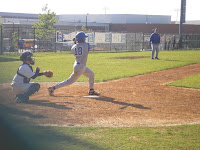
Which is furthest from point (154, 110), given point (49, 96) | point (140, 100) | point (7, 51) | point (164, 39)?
point (164, 39)

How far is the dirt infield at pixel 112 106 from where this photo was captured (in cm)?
684

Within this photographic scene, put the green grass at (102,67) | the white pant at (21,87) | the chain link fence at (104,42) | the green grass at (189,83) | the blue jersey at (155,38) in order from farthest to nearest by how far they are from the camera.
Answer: the chain link fence at (104,42) < the blue jersey at (155,38) < the green grass at (102,67) < the green grass at (189,83) < the white pant at (21,87)

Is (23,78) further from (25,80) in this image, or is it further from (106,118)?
(106,118)

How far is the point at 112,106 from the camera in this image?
8.33 metres

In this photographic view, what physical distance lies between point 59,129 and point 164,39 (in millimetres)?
38880

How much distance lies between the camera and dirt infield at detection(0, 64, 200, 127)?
269 inches

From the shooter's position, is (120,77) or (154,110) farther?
(120,77)

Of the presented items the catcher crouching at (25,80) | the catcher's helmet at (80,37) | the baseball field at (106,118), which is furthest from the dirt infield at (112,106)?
the catcher's helmet at (80,37)

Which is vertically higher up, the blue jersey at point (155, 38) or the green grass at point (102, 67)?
the blue jersey at point (155, 38)

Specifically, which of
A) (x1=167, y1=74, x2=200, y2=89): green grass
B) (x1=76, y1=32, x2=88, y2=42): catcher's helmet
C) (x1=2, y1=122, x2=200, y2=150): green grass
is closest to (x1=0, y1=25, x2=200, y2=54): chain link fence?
(x1=167, y1=74, x2=200, y2=89): green grass

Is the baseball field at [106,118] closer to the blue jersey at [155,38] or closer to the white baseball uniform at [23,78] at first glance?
the white baseball uniform at [23,78]

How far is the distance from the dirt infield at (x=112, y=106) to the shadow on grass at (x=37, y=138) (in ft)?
1.61

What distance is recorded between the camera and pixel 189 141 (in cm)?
550

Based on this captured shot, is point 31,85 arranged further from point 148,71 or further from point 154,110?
point 148,71
